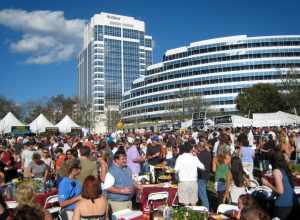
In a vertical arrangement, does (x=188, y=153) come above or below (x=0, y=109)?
below

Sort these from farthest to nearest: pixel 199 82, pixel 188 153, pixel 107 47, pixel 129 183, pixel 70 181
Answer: pixel 107 47, pixel 199 82, pixel 188 153, pixel 129 183, pixel 70 181

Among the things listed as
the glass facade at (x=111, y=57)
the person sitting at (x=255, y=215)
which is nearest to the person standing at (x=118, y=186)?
the person sitting at (x=255, y=215)

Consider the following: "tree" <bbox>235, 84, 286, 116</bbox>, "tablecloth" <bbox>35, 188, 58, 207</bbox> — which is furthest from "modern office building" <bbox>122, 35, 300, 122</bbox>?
"tablecloth" <bbox>35, 188, 58, 207</bbox>

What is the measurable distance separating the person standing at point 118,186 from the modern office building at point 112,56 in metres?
135

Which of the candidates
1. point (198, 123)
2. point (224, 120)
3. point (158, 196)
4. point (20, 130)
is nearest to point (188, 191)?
point (158, 196)

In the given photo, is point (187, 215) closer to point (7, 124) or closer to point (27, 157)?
point (27, 157)

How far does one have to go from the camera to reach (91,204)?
480 centimetres

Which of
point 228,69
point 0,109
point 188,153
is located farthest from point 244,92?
point 188,153

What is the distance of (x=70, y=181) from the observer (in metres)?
6.12

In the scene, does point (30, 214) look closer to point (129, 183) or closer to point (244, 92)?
point (129, 183)

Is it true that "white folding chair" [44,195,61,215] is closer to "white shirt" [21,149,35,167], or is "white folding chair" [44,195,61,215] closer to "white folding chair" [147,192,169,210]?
"white folding chair" [147,192,169,210]

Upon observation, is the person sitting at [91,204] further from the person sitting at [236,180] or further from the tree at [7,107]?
the tree at [7,107]

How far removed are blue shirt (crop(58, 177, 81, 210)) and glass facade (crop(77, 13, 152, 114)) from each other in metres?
137

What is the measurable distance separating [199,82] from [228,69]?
774 centimetres
